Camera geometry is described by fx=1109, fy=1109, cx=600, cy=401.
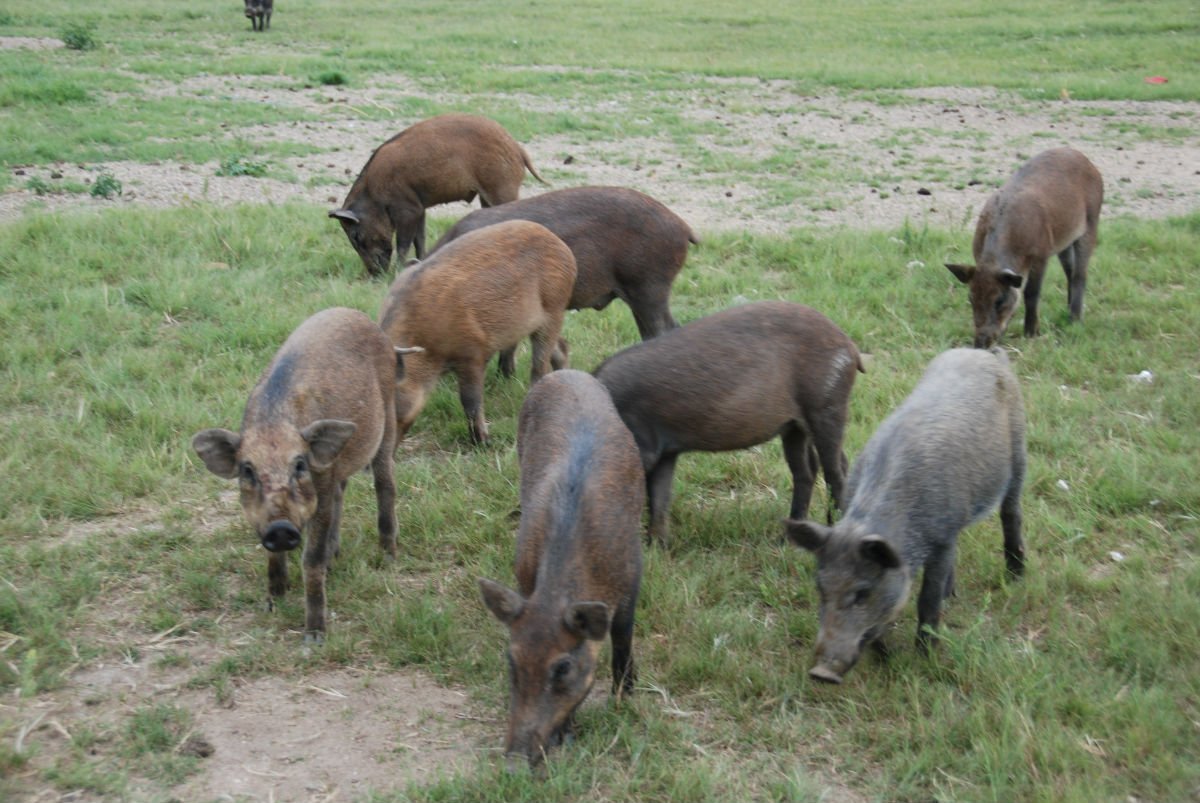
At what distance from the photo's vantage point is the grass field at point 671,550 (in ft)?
12.1

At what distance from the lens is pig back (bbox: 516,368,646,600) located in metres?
3.74

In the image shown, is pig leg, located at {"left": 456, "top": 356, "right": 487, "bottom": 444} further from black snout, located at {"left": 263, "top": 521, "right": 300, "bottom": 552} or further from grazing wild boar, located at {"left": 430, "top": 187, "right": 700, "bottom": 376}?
black snout, located at {"left": 263, "top": 521, "right": 300, "bottom": 552}

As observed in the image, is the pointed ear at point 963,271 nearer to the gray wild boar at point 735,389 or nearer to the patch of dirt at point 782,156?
the patch of dirt at point 782,156

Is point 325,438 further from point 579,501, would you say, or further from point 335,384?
point 579,501

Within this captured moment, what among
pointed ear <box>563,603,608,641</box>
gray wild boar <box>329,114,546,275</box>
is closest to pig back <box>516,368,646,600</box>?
pointed ear <box>563,603,608,641</box>

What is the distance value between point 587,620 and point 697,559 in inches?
60.4

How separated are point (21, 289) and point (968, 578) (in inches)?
244

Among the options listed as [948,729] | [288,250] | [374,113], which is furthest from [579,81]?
[948,729]

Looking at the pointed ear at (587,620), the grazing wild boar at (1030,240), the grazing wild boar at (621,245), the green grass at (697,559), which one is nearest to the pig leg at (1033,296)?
the grazing wild boar at (1030,240)

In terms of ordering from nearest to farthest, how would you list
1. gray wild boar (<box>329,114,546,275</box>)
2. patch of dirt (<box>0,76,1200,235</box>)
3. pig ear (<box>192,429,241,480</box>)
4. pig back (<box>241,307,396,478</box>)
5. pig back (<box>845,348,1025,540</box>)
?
pig ear (<box>192,429,241,480</box>) → pig back (<box>845,348,1025,540</box>) → pig back (<box>241,307,396,478</box>) → gray wild boar (<box>329,114,546,275</box>) → patch of dirt (<box>0,76,1200,235</box>)

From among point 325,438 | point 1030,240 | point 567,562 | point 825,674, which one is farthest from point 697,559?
point 1030,240

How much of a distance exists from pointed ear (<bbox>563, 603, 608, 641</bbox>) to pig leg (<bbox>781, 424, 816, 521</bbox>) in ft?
6.22

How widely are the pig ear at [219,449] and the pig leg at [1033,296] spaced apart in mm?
5552

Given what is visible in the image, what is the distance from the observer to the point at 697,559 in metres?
4.94
